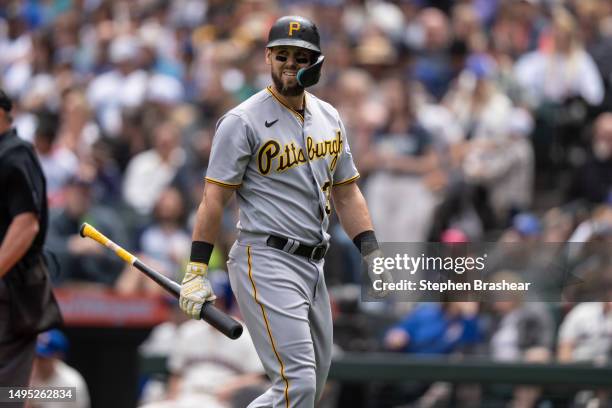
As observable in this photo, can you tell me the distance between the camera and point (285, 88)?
21.1ft

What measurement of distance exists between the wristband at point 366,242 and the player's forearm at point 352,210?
2cm

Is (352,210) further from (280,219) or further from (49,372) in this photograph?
(49,372)

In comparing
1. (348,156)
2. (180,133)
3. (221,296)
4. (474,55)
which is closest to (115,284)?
(221,296)

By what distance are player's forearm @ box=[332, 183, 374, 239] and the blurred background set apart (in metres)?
1.57

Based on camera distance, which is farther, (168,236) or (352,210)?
(168,236)

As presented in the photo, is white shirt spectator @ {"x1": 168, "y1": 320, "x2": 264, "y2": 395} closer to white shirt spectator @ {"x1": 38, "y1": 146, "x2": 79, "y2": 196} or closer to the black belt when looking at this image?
the black belt

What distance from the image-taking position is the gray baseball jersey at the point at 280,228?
Answer: 245 inches

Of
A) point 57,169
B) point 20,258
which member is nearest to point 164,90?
point 57,169

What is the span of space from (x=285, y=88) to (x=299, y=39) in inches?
10.5

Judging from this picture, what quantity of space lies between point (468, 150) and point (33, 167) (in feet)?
20.1

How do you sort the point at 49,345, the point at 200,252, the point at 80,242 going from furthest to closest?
the point at 80,242 < the point at 49,345 < the point at 200,252

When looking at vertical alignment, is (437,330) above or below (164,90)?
below

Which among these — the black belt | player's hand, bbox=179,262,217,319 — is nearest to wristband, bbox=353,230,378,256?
the black belt

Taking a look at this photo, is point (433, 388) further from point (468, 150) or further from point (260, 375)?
point (468, 150)
